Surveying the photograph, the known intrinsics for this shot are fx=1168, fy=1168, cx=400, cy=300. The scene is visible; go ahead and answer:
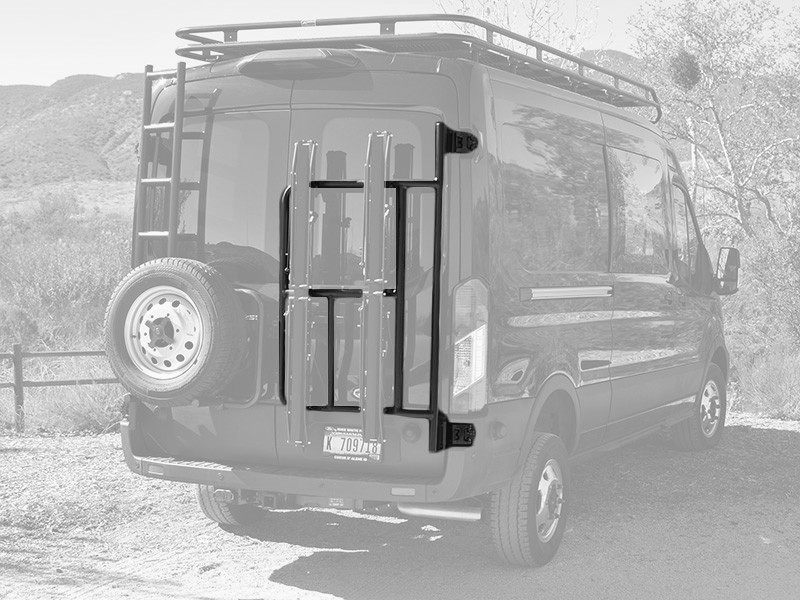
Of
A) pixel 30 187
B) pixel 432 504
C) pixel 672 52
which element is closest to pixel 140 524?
pixel 432 504

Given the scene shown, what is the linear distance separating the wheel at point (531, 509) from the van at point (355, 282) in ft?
0.04

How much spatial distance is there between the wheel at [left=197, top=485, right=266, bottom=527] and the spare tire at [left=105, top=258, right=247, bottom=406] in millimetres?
1240

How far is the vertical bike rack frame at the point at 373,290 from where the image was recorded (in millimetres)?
5258

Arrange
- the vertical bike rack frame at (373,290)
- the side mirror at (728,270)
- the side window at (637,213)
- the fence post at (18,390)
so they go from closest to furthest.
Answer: the vertical bike rack frame at (373,290), the side window at (637,213), the side mirror at (728,270), the fence post at (18,390)

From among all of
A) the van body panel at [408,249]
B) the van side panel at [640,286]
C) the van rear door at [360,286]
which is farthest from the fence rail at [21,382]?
the van rear door at [360,286]

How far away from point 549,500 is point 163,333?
2.19 metres

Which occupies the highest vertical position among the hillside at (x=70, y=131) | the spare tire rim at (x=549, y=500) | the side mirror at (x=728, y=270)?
the hillside at (x=70, y=131)

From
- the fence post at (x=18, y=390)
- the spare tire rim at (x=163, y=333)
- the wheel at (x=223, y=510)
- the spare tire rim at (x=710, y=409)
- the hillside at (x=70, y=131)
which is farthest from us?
the hillside at (x=70, y=131)

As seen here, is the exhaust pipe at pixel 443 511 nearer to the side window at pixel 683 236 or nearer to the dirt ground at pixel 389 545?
the dirt ground at pixel 389 545

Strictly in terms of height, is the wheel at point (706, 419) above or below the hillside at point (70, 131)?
below

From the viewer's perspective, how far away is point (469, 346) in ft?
17.4

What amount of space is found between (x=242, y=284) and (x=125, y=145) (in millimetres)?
69631

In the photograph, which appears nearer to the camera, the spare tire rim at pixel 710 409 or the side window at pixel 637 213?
the side window at pixel 637 213

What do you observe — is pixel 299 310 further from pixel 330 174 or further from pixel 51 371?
pixel 51 371
